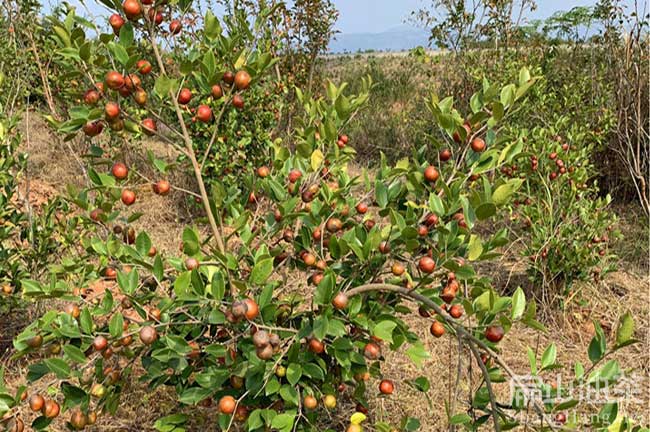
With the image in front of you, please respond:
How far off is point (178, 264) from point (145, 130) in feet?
1.13

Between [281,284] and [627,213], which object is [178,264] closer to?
[281,284]

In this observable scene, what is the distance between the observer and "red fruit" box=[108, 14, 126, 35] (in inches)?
46.3

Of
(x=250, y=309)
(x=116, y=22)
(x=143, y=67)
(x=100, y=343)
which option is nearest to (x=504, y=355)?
(x=250, y=309)

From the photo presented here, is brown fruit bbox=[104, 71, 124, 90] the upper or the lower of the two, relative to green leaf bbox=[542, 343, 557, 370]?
upper

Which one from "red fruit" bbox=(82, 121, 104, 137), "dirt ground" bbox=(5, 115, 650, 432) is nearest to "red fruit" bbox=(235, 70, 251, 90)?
"red fruit" bbox=(82, 121, 104, 137)

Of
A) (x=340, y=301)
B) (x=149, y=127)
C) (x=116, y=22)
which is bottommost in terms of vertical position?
(x=340, y=301)

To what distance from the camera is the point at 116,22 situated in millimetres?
1181

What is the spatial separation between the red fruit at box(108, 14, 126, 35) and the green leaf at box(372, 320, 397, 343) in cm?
89

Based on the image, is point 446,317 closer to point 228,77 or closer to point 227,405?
point 227,405

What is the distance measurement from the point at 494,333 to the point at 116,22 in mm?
1084

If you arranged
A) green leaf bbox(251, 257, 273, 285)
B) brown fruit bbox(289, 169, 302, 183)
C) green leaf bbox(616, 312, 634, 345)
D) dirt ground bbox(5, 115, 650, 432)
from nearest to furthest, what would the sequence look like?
green leaf bbox(616, 312, 634, 345), green leaf bbox(251, 257, 273, 285), brown fruit bbox(289, 169, 302, 183), dirt ground bbox(5, 115, 650, 432)

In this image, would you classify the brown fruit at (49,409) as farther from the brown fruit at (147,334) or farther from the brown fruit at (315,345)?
the brown fruit at (315,345)

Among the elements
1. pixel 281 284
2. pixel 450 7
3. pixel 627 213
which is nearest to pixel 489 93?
pixel 281 284

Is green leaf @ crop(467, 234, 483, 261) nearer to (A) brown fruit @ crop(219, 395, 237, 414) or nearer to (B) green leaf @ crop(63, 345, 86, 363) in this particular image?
(A) brown fruit @ crop(219, 395, 237, 414)
